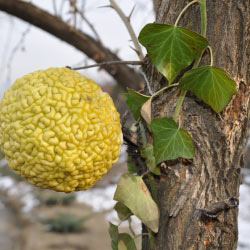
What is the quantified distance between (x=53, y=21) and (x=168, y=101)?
1.62 m

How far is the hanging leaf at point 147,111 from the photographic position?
62 centimetres

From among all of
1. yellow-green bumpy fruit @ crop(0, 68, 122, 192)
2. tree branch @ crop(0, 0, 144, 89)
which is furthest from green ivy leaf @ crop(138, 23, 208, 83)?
tree branch @ crop(0, 0, 144, 89)

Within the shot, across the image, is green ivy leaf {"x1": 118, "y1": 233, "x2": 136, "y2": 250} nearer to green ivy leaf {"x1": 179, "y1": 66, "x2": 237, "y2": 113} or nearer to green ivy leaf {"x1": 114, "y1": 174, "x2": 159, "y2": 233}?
green ivy leaf {"x1": 114, "y1": 174, "x2": 159, "y2": 233}

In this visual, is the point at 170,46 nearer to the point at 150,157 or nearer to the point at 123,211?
the point at 150,157

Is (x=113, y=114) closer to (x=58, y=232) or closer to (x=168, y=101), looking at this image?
(x=168, y=101)

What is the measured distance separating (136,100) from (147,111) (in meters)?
0.05

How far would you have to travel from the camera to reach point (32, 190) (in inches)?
239

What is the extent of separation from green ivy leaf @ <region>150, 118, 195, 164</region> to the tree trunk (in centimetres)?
3

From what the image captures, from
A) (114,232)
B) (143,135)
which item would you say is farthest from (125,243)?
(143,135)

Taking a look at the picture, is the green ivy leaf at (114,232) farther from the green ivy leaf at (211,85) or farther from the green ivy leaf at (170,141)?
the green ivy leaf at (211,85)

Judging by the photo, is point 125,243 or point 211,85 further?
point 125,243

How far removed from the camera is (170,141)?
61 cm

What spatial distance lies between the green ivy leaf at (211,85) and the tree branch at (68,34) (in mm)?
1392

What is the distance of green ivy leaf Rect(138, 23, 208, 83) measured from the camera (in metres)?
0.57
